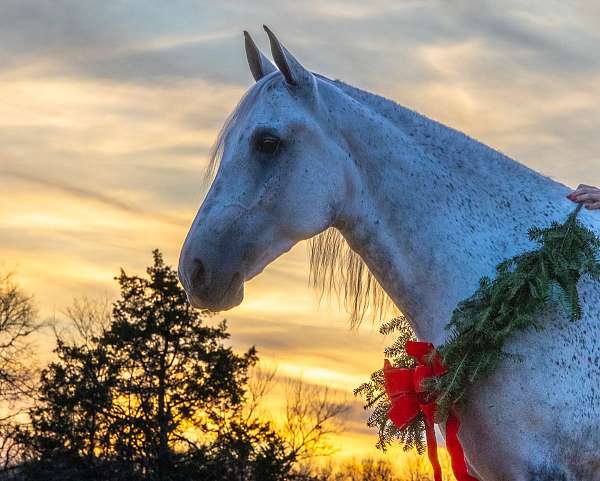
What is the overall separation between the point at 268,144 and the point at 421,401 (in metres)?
1.36

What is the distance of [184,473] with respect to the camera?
3478cm

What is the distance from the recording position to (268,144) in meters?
4.33

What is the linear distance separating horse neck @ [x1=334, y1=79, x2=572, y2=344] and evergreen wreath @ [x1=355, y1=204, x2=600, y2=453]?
0.10 metres

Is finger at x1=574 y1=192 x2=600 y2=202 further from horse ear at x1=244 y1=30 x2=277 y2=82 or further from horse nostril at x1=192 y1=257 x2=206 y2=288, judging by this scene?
horse nostril at x1=192 y1=257 x2=206 y2=288

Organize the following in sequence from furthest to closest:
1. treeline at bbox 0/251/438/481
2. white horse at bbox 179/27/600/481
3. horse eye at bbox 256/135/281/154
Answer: treeline at bbox 0/251/438/481 < horse eye at bbox 256/135/281/154 < white horse at bbox 179/27/600/481

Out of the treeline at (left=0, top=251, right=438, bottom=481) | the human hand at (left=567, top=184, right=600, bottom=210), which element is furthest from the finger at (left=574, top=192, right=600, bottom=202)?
the treeline at (left=0, top=251, right=438, bottom=481)

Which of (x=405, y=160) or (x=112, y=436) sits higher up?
(x=112, y=436)

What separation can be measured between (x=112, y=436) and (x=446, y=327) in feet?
108

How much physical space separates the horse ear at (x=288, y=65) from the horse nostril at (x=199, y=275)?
0.95 m

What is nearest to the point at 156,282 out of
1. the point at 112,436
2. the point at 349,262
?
the point at 112,436

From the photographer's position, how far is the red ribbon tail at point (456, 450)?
4227mm

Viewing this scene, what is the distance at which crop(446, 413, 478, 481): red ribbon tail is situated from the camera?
423 cm

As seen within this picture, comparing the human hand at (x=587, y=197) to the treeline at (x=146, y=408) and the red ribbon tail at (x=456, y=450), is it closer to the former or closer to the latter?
the red ribbon tail at (x=456, y=450)

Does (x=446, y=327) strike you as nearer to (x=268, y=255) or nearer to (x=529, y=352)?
(x=529, y=352)
